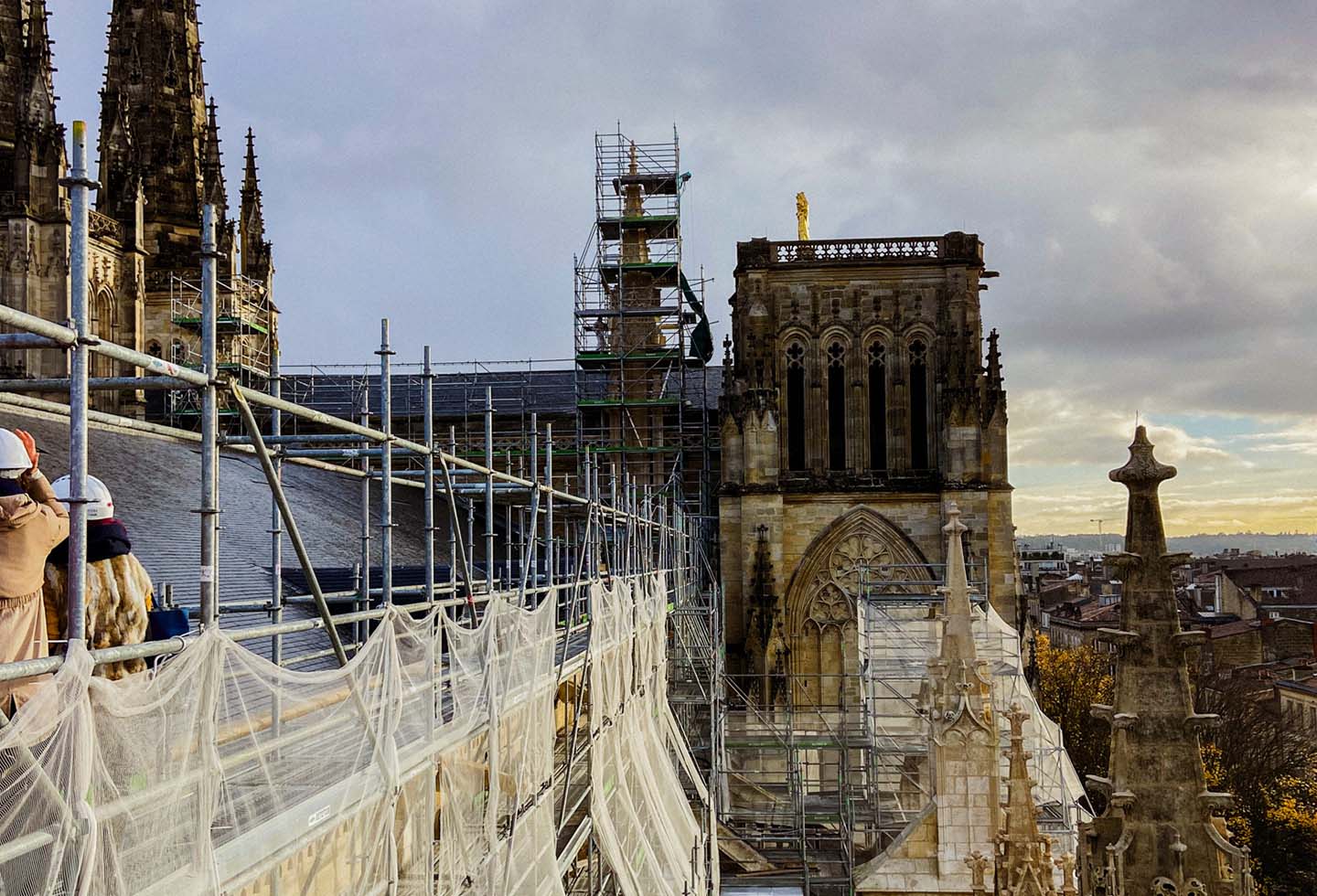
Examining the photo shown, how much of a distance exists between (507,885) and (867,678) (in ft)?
51.4

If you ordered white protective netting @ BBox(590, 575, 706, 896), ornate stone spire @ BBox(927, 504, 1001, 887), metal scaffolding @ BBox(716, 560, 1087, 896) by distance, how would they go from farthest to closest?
metal scaffolding @ BBox(716, 560, 1087, 896)
ornate stone spire @ BBox(927, 504, 1001, 887)
white protective netting @ BBox(590, 575, 706, 896)

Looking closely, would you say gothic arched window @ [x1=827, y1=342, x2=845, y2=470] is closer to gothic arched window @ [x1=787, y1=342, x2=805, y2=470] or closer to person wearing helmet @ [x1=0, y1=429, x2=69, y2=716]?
gothic arched window @ [x1=787, y1=342, x2=805, y2=470]

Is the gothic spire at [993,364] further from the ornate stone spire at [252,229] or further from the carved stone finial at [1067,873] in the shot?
the ornate stone spire at [252,229]

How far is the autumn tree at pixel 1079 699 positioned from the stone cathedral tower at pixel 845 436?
678cm

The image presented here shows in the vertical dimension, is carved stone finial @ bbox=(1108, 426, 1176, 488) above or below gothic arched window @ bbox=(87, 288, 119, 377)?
below

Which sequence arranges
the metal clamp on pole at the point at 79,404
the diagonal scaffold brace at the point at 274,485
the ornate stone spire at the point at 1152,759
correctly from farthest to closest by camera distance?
1. the ornate stone spire at the point at 1152,759
2. the diagonal scaffold brace at the point at 274,485
3. the metal clamp on pole at the point at 79,404

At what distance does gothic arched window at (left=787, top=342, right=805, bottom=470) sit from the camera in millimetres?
30297

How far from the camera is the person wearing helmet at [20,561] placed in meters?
3.78

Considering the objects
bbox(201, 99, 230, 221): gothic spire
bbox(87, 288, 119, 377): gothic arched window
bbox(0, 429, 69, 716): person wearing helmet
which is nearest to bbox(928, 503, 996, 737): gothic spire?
bbox(0, 429, 69, 716): person wearing helmet

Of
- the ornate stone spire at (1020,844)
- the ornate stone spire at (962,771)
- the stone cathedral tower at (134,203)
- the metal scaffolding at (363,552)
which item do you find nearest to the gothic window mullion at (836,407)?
the metal scaffolding at (363,552)

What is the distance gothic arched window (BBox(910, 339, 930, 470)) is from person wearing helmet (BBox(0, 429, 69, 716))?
27440 mm

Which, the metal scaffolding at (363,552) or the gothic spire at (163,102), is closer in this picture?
the metal scaffolding at (363,552)

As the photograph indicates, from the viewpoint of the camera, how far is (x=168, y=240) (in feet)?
121

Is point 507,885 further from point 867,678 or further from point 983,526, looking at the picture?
point 983,526
